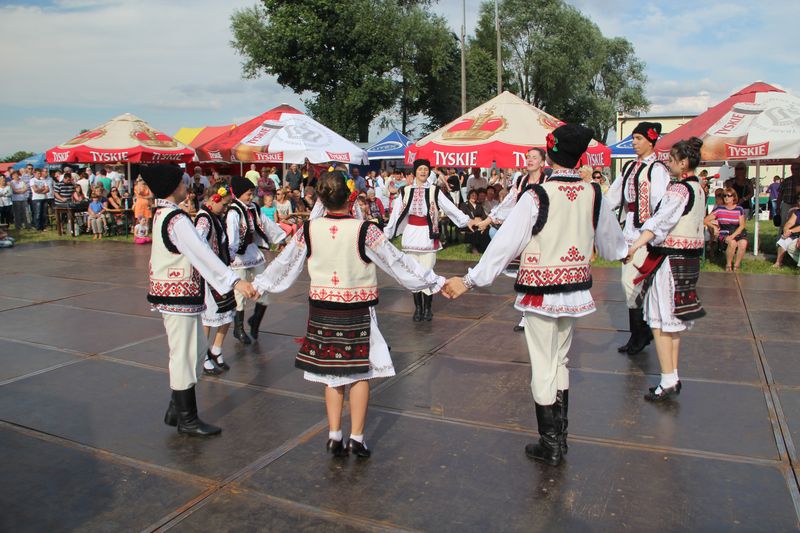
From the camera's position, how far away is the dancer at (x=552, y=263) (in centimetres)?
392

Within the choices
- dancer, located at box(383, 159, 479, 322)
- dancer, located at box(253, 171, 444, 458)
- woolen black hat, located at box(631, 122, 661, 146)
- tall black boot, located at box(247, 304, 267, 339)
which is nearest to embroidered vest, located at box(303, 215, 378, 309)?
dancer, located at box(253, 171, 444, 458)

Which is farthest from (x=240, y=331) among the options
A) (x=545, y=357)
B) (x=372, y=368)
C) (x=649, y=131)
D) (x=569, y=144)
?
(x=649, y=131)

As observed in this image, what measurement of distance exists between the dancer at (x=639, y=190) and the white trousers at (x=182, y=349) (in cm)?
356

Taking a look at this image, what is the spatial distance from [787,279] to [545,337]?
824cm

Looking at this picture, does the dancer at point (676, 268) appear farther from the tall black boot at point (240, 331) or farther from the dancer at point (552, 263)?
the tall black boot at point (240, 331)

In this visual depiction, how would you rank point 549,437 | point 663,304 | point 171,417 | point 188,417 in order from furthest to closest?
1. point 663,304
2. point 171,417
3. point 188,417
4. point 549,437

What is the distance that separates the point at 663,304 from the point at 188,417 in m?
3.58

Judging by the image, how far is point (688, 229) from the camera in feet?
16.5

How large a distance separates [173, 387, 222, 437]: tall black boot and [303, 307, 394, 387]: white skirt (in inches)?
38.5

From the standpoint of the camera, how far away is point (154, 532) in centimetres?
332

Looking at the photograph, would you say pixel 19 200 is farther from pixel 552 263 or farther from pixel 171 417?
pixel 552 263

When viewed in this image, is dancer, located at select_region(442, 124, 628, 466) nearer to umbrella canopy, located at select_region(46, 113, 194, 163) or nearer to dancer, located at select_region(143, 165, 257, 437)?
dancer, located at select_region(143, 165, 257, 437)

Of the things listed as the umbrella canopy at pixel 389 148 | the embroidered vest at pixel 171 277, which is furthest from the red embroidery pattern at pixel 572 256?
the umbrella canopy at pixel 389 148

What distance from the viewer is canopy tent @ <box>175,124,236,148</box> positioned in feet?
103
